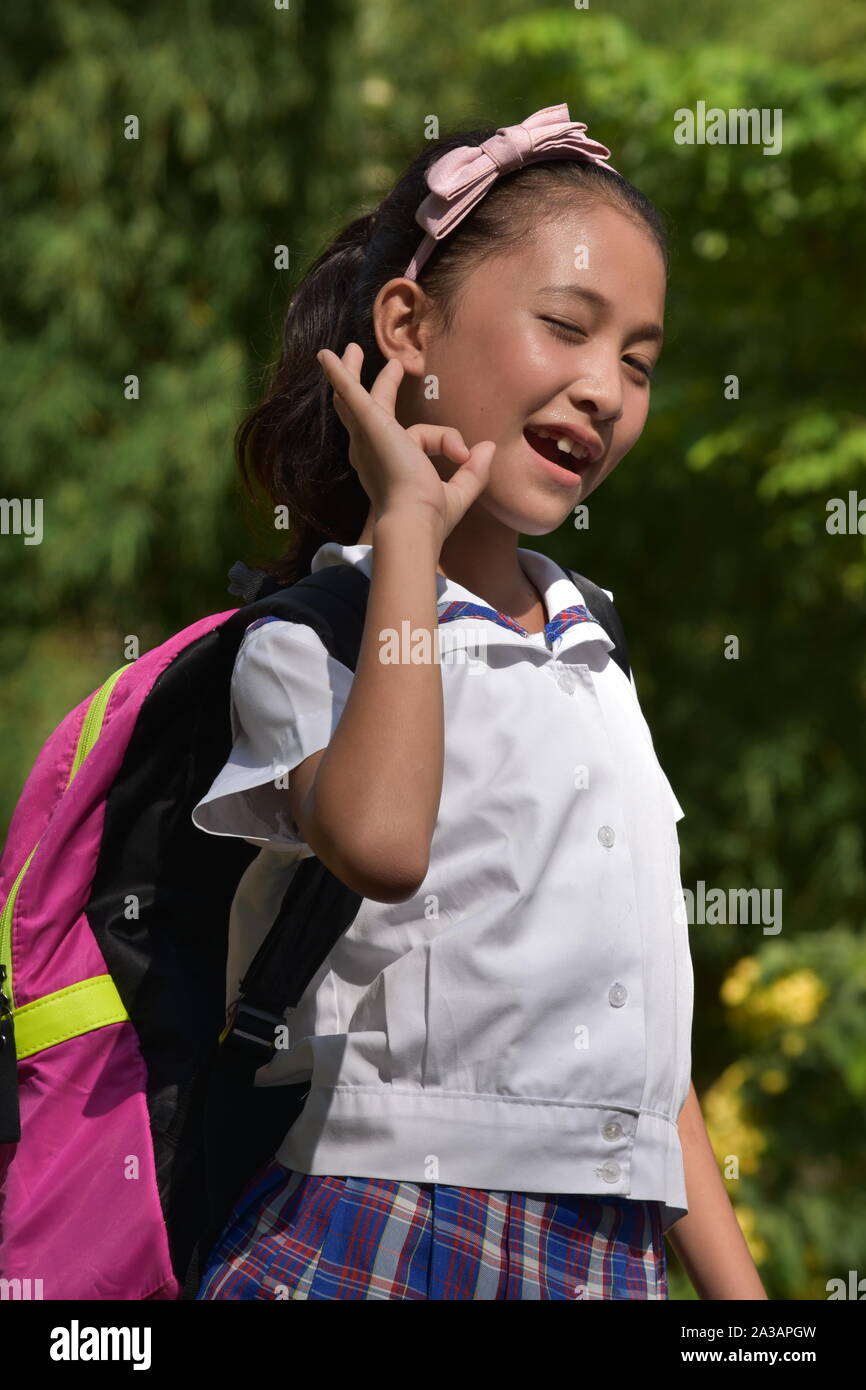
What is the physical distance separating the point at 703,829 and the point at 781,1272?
1.82m

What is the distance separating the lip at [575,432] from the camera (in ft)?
4.35

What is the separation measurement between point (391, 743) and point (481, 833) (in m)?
0.18

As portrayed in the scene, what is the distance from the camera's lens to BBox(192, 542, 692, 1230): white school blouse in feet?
3.89

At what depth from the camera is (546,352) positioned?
1.32 m

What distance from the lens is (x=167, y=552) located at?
17.4 ft

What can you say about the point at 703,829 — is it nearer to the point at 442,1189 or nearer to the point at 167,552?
the point at 167,552

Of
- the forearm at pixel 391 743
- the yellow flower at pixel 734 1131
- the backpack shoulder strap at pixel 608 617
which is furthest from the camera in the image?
the yellow flower at pixel 734 1131

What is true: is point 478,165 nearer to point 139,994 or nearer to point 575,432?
point 575,432

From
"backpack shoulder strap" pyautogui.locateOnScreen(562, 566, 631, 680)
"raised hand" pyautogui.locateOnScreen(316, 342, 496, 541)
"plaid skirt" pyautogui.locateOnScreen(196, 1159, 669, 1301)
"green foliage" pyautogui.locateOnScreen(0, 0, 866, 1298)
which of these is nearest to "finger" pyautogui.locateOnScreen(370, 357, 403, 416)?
"raised hand" pyautogui.locateOnScreen(316, 342, 496, 541)

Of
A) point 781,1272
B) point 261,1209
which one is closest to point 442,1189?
point 261,1209

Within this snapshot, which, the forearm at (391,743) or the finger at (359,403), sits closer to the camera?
the forearm at (391,743)

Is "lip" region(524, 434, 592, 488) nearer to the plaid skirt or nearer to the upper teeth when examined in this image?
the upper teeth

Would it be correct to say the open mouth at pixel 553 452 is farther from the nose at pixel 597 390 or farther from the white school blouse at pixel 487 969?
the white school blouse at pixel 487 969

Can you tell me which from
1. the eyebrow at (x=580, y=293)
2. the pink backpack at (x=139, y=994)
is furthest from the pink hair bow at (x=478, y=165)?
the pink backpack at (x=139, y=994)
